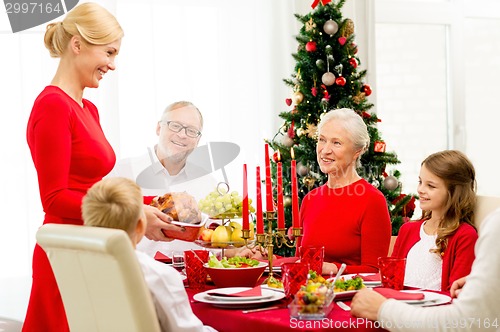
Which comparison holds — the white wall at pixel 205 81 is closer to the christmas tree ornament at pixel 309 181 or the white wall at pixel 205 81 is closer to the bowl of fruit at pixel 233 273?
the christmas tree ornament at pixel 309 181

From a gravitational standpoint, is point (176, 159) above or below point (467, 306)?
above

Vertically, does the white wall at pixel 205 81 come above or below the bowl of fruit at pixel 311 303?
above

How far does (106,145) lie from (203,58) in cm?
244

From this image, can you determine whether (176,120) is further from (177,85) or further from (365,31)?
(365,31)

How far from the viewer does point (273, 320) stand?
1966 mm

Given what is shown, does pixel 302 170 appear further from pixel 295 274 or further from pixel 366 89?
pixel 295 274

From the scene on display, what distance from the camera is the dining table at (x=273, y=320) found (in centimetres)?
190

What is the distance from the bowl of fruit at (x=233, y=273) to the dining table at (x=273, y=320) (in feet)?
0.70

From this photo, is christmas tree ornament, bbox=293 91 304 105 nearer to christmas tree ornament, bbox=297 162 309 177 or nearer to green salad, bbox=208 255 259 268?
christmas tree ornament, bbox=297 162 309 177

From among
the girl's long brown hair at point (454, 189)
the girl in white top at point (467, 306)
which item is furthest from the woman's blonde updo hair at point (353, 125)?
the girl in white top at point (467, 306)

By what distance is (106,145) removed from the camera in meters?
2.58

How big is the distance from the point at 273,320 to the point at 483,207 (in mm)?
1057

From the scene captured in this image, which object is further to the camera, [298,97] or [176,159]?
[298,97]

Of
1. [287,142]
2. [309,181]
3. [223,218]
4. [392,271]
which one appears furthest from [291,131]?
[392,271]
